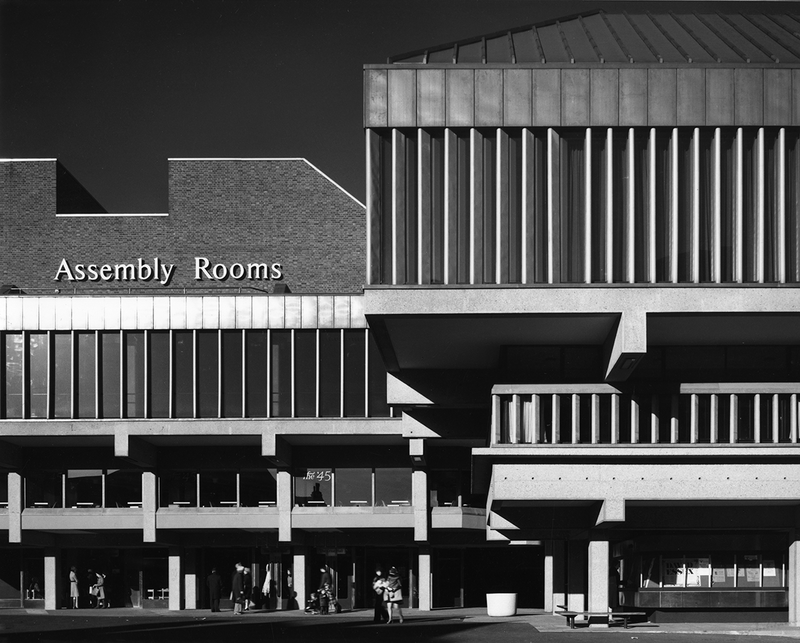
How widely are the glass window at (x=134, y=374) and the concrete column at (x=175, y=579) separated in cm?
605

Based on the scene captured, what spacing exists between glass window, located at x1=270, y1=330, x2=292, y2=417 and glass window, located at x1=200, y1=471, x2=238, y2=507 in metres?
3.95

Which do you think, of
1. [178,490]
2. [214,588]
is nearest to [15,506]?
[178,490]

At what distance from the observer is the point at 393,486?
44469mm

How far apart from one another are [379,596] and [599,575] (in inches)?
276

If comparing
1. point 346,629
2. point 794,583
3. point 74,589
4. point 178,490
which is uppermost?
point 178,490

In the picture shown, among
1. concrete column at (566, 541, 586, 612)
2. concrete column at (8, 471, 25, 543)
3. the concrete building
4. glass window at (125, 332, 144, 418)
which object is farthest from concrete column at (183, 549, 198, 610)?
concrete column at (566, 541, 586, 612)

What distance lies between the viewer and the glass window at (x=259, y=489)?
1745 inches


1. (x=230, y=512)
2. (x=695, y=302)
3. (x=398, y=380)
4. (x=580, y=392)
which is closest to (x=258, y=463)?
(x=230, y=512)

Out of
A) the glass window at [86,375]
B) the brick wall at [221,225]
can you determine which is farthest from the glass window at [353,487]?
the glass window at [86,375]

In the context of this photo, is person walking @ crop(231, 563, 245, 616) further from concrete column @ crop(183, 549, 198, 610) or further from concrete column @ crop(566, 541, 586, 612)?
concrete column @ crop(566, 541, 586, 612)

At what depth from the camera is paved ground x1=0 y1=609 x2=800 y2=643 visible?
29016 mm

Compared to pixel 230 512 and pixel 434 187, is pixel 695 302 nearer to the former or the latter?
pixel 434 187

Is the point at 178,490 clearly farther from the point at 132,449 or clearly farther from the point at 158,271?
the point at 158,271

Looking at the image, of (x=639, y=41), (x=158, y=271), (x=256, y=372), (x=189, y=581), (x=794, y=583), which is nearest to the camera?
(x=639, y=41)
